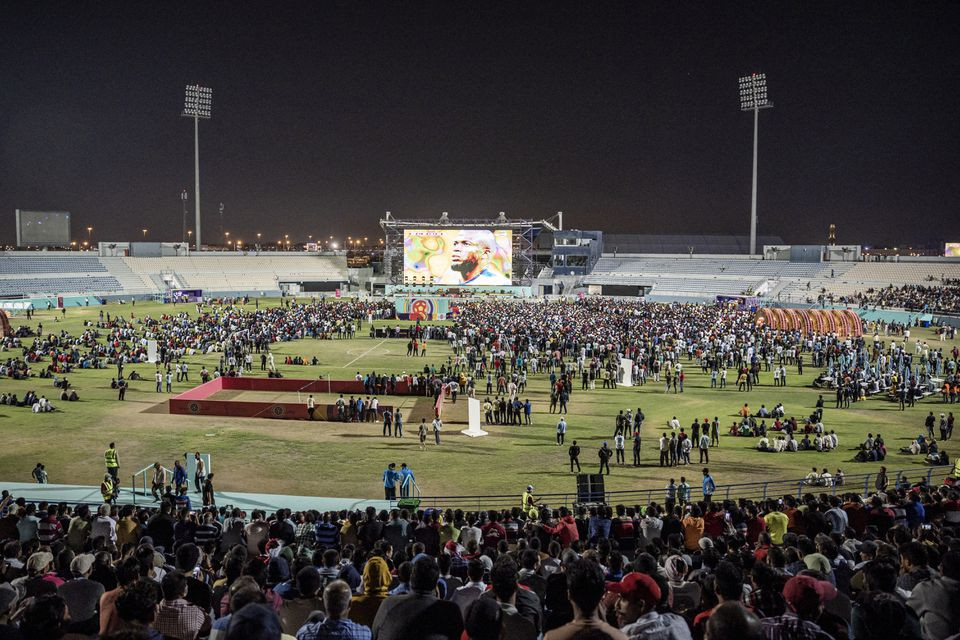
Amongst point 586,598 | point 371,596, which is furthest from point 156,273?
point 586,598

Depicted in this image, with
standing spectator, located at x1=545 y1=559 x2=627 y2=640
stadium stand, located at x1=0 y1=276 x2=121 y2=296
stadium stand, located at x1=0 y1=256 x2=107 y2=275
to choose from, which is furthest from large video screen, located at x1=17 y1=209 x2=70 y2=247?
standing spectator, located at x1=545 y1=559 x2=627 y2=640

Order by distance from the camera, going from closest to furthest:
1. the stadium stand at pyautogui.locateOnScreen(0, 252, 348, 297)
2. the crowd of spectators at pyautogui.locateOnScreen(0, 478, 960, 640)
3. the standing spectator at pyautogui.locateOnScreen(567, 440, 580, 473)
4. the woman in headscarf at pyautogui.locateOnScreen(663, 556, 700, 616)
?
the crowd of spectators at pyautogui.locateOnScreen(0, 478, 960, 640), the woman in headscarf at pyautogui.locateOnScreen(663, 556, 700, 616), the standing spectator at pyautogui.locateOnScreen(567, 440, 580, 473), the stadium stand at pyautogui.locateOnScreen(0, 252, 348, 297)

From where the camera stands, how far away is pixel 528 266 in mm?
88000

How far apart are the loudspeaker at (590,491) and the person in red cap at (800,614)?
978 centimetres

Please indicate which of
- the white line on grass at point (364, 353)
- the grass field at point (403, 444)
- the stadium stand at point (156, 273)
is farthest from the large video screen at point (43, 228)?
the grass field at point (403, 444)

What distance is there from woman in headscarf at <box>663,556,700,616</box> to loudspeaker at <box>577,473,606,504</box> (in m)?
8.60

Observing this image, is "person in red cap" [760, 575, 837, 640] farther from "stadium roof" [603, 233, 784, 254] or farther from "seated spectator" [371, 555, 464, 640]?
"stadium roof" [603, 233, 784, 254]

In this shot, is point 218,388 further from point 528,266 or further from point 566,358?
point 528,266

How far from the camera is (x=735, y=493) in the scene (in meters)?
17.8

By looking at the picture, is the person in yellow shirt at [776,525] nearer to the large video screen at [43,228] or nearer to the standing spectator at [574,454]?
the standing spectator at [574,454]

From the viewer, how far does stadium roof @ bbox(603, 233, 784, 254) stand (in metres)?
107

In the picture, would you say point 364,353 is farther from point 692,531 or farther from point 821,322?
point 692,531

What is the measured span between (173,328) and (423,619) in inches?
1880

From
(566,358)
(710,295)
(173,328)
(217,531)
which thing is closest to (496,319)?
(566,358)
